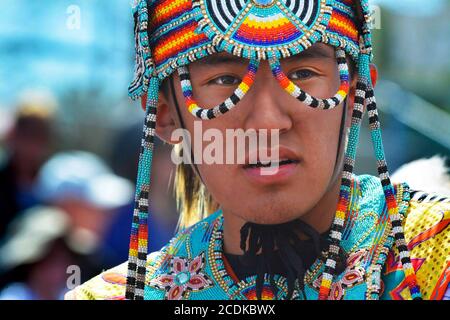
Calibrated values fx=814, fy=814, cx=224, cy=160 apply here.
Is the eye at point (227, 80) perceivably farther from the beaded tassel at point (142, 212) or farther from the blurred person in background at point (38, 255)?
the blurred person in background at point (38, 255)

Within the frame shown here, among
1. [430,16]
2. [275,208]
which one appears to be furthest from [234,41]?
[430,16]

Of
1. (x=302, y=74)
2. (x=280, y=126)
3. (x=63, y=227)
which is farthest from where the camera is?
(x=63, y=227)

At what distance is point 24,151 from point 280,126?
1966mm

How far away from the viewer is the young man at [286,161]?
83.1 inches

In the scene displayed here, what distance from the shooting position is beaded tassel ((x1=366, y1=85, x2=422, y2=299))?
206cm

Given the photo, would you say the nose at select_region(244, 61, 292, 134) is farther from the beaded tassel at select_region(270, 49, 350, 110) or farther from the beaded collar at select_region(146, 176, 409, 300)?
the beaded collar at select_region(146, 176, 409, 300)

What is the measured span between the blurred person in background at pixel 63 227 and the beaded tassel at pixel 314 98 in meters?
1.51

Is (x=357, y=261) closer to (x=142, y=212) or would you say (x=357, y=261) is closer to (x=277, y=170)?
(x=277, y=170)

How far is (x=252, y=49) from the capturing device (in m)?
2.09

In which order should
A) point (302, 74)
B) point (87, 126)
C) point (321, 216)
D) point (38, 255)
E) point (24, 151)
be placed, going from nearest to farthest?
1. point (302, 74)
2. point (321, 216)
3. point (38, 255)
4. point (24, 151)
5. point (87, 126)

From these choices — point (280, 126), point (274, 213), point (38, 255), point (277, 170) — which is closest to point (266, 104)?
point (280, 126)

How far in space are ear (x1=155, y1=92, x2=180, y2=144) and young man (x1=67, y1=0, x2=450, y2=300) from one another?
1cm
